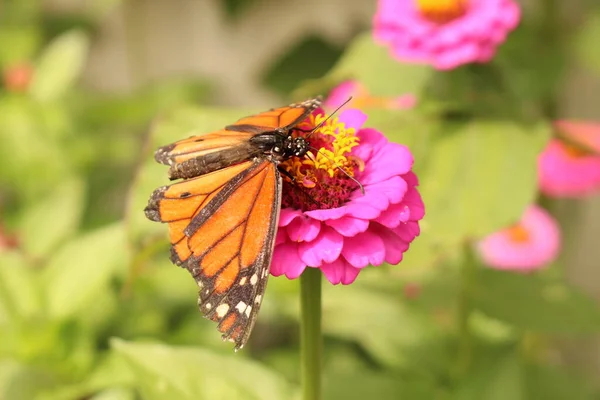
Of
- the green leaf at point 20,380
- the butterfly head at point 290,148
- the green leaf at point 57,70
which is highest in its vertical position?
the green leaf at point 57,70

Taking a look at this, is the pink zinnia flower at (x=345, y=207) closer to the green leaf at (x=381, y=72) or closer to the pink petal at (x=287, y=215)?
the pink petal at (x=287, y=215)

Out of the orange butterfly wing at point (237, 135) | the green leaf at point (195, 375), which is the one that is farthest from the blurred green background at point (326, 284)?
the orange butterfly wing at point (237, 135)

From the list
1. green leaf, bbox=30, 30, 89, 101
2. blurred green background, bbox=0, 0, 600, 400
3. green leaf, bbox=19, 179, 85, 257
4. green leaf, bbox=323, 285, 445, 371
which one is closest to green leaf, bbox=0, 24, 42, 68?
blurred green background, bbox=0, 0, 600, 400

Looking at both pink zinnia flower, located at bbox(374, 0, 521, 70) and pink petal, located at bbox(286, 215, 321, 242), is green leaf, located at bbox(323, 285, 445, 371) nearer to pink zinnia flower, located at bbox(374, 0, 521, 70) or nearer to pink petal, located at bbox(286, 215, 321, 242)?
pink zinnia flower, located at bbox(374, 0, 521, 70)

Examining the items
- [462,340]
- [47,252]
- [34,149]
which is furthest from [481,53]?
[34,149]

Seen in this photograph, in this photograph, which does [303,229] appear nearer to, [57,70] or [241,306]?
[241,306]

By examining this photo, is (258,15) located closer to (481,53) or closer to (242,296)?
(481,53)

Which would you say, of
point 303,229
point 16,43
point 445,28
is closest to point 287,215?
Answer: point 303,229
